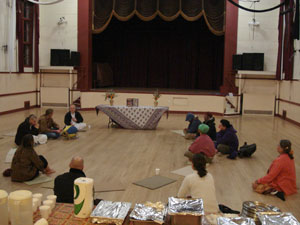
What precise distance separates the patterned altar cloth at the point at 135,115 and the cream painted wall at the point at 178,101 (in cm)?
409

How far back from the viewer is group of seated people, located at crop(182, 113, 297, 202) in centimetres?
346

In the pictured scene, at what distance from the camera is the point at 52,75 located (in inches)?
571

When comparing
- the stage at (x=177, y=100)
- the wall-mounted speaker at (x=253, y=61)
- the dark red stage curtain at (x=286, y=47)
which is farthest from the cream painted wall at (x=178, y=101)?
the dark red stage curtain at (x=286, y=47)

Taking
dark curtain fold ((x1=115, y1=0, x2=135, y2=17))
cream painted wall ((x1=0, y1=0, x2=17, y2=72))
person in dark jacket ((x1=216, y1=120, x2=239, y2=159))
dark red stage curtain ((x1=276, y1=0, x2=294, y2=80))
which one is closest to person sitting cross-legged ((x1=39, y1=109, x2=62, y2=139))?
person in dark jacket ((x1=216, y1=120, x2=239, y2=159))

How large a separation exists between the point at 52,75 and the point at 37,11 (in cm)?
253

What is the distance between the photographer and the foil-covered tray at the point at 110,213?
218 cm

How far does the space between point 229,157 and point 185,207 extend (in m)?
4.87

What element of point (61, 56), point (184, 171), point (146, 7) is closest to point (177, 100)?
point (146, 7)

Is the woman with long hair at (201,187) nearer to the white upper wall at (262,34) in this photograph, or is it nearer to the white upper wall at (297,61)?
the white upper wall at (297,61)

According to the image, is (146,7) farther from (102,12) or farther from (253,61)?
(253,61)

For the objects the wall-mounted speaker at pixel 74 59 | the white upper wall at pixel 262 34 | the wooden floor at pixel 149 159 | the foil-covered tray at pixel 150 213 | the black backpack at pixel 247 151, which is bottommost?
the wooden floor at pixel 149 159

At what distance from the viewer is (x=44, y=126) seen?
8219 mm

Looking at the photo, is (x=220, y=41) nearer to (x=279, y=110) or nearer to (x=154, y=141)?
(x=279, y=110)

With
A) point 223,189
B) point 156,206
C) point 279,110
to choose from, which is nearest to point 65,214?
point 156,206
